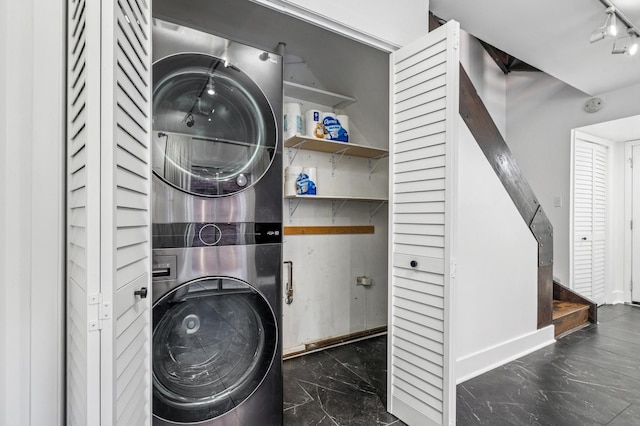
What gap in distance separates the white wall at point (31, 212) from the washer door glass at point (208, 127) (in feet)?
1.25

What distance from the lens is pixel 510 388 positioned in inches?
78.8

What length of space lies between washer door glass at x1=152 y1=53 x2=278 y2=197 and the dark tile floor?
137 centimetres

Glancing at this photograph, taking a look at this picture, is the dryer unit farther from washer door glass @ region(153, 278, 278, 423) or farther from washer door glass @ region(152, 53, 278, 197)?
washer door glass @ region(153, 278, 278, 423)

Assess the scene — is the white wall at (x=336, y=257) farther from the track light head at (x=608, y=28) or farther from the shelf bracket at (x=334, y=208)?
the track light head at (x=608, y=28)

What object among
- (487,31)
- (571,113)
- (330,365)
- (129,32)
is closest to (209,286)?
(129,32)

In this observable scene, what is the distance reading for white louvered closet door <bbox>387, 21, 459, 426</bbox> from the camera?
147 centimetres

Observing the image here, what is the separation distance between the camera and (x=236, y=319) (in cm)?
138

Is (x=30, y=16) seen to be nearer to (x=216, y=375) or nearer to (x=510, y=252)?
(x=216, y=375)

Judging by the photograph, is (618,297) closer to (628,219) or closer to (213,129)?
(628,219)

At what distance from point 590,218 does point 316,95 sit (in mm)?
3625

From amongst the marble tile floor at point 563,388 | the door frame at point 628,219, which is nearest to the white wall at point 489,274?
the marble tile floor at point 563,388

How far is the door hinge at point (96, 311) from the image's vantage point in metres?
0.66

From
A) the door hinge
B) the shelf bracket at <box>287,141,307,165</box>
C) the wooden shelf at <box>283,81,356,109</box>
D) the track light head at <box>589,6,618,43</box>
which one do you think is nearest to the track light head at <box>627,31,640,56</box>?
the track light head at <box>589,6,618,43</box>

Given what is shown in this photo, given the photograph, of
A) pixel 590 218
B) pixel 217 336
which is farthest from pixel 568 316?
pixel 217 336
